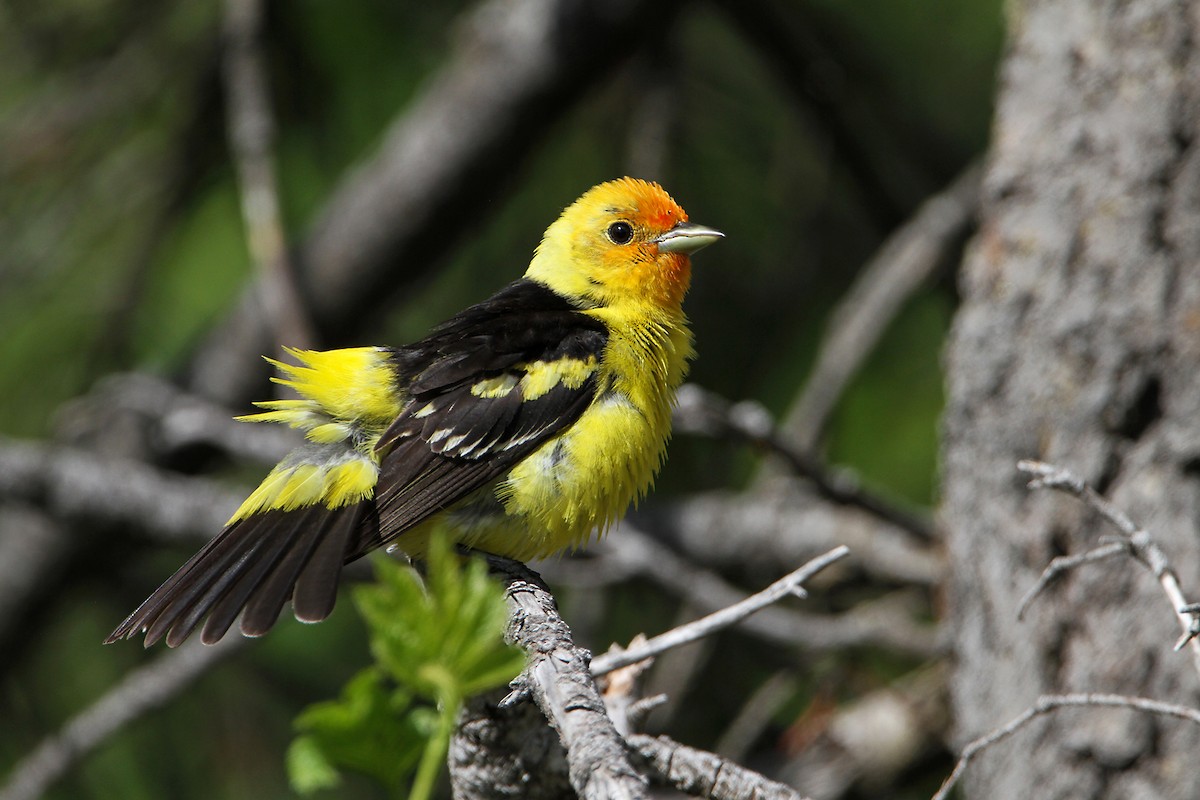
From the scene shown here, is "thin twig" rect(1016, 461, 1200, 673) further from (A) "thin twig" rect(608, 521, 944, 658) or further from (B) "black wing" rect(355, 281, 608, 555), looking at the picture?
(A) "thin twig" rect(608, 521, 944, 658)

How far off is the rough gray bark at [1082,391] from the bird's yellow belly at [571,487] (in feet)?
3.22

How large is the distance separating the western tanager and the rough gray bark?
0.86 m

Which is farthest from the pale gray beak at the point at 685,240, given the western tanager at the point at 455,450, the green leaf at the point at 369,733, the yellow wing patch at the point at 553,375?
the green leaf at the point at 369,733

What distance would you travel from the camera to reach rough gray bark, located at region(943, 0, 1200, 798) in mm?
3021

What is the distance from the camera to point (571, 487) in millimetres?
2760

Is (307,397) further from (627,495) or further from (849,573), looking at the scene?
(849,573)

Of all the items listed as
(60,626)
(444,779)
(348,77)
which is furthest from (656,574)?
(60,626)

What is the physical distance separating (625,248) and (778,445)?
26.1 inches

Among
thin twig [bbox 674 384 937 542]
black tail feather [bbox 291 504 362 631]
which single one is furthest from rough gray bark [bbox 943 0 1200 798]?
black tail feather [bbox 291 504 362 631]

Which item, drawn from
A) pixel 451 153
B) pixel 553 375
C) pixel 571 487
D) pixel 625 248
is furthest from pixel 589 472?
pixel 451 153

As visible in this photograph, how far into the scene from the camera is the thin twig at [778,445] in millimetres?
3375

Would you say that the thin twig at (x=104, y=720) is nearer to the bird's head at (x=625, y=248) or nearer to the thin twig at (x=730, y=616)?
the bird's head at (x=625, y=248)

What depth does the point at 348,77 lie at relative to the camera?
4758 millimetres

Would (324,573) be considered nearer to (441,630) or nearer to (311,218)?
(441,630)
